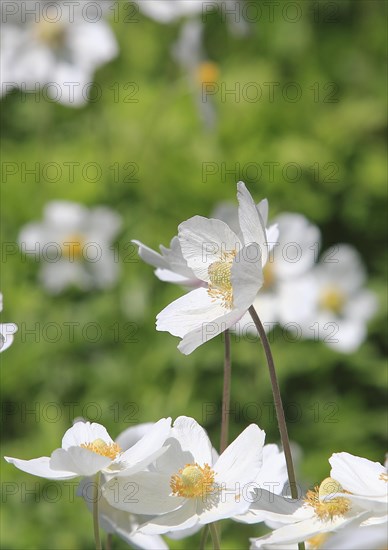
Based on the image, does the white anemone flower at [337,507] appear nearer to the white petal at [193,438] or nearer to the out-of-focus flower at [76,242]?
the white petal at [193,438]

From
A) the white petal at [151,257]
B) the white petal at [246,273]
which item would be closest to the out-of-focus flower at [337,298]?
the white petal at [151,257]

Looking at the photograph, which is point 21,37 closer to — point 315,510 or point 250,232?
point 250,232

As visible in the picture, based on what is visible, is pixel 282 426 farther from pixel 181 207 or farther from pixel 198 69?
pixel 198 69

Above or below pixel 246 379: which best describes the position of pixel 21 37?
above

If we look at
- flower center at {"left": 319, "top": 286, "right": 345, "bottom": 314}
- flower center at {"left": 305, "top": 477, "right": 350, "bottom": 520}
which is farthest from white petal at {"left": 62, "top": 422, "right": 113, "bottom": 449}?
flower center at {"left": 319, "top": 286, "right": 345, "bottom": 314}

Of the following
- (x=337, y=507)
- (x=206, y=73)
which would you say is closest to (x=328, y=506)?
(x=337, y=507)

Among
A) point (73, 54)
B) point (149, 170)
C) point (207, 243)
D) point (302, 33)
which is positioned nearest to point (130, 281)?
point (149, 170)
